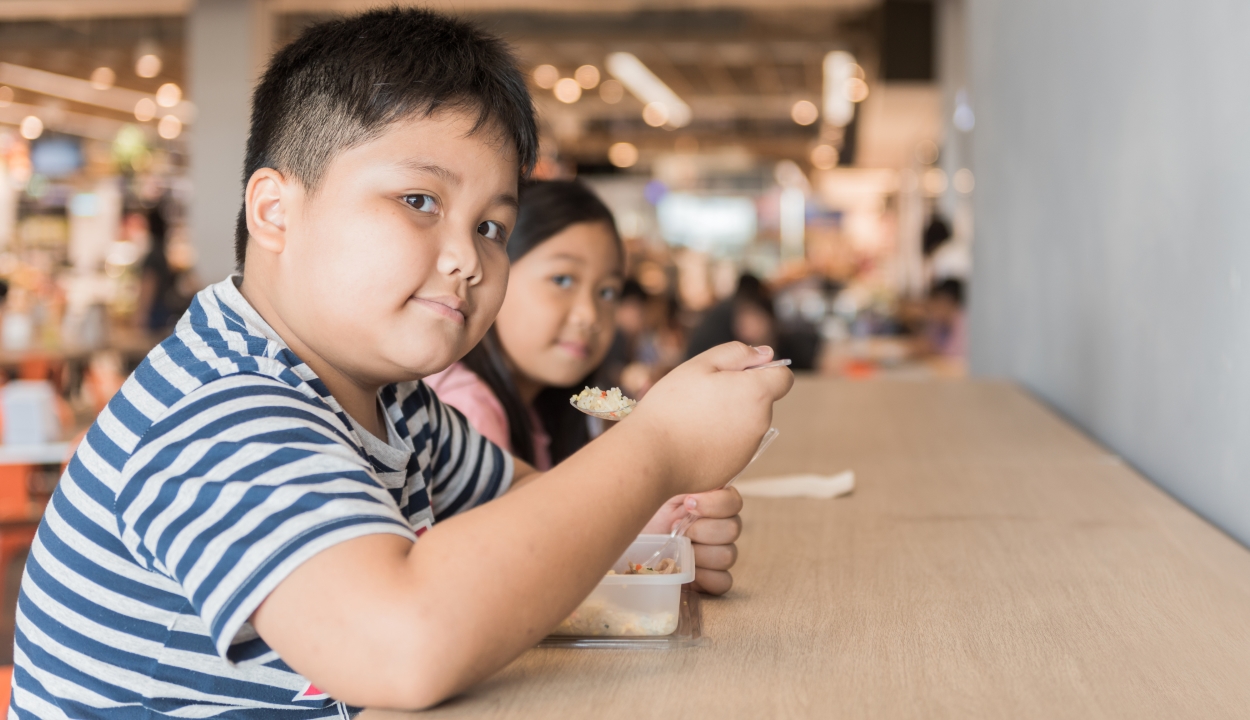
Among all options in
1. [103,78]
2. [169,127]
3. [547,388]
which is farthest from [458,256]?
[169,127]

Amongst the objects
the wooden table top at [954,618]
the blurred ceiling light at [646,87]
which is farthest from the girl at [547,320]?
the blurred ceiling light at [646,87]

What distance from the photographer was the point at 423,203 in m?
0.80

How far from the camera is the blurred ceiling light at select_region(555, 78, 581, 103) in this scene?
40.0 ft

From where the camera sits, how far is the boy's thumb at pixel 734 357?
0.79 metres

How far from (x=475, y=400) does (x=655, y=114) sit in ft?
46.1

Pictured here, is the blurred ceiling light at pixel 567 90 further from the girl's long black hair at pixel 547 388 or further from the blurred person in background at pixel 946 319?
the girl's long black hair at pixel 547 388

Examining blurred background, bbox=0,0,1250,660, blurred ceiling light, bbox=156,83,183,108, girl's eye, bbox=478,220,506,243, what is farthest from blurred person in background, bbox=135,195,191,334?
girl's eye, bbox=478,220,506,243

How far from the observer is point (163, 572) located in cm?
75

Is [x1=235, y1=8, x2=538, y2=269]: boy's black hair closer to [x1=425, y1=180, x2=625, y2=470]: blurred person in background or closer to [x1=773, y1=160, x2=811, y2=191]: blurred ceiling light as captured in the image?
[x1=425, y1=180, x2=625, y2=470]: blurred person in background

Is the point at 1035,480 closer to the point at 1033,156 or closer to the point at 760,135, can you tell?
the point at 1033,156

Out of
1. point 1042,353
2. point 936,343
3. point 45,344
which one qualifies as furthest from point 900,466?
point 45,344

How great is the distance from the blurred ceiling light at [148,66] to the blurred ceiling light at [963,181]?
7.57 metres

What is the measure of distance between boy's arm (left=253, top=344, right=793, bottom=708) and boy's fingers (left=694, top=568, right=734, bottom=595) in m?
0.26

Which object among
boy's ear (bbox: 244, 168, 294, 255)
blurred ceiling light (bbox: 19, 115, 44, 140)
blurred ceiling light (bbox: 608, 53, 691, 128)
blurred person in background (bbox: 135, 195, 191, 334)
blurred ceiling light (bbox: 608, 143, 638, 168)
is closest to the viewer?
boy's ear (bbox: 244, 168, 294, 255)
